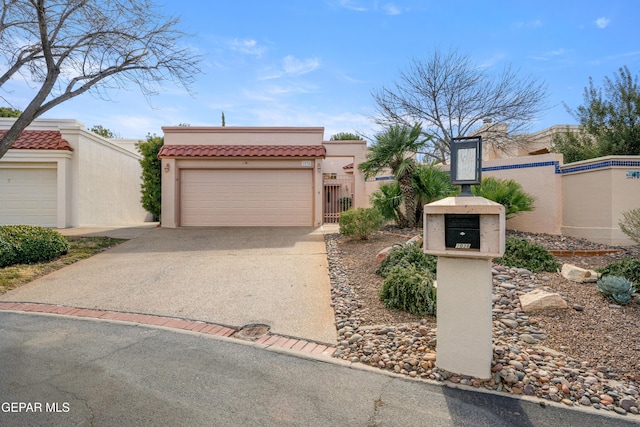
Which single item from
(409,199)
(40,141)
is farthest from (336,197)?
(40,141)

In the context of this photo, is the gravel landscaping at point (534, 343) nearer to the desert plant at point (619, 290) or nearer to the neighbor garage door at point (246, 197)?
the desert plant at point (619, 290)

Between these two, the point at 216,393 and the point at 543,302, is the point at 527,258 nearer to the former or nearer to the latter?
the point at 543,302

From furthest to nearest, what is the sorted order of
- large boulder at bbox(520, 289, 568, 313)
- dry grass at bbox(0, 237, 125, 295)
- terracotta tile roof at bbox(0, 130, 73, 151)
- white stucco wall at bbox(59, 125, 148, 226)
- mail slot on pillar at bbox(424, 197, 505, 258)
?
1. white stucco wall at bbox(59, 125, 148, 226)
2. terracotta tile roof at bbox(0, 130, 73, 151)
3. dry grass at bbox(0, 237, 125, 295)
4. large boulder at bbox(520, 289, 568, 313)
5. mail slot on pillar at bbox(424, 197, 505, 258)

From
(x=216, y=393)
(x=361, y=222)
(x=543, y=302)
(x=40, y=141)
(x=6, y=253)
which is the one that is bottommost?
(x=216, y=393)

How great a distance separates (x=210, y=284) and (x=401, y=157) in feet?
20.0

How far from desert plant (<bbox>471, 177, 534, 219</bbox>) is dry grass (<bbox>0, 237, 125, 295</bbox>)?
976cm

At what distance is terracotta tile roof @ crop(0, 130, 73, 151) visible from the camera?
Answer: 14.2 metres

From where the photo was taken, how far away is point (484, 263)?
11.2 feet

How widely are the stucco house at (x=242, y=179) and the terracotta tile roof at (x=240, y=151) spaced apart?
36mm

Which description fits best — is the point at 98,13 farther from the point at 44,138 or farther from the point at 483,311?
the point at 483,311

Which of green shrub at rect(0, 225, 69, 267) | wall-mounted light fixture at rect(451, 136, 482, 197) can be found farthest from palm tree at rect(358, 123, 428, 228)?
green shrub at rect(0, 225, 69, 267)

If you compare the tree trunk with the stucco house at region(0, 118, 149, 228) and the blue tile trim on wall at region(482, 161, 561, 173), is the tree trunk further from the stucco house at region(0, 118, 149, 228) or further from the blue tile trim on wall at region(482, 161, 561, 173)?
the stucco house at region(0, 118, 149, 228)

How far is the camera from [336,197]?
15.8 meters

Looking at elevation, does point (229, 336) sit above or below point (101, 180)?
below
